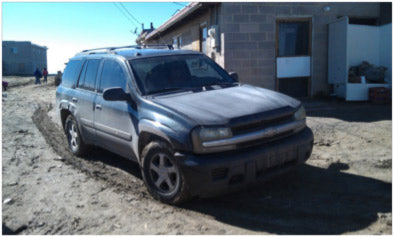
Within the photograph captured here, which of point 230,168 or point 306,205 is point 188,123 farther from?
point 306,205

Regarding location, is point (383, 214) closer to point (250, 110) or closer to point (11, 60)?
point (250, 110)

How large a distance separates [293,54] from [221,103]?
760 cm

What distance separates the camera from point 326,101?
10703 mm

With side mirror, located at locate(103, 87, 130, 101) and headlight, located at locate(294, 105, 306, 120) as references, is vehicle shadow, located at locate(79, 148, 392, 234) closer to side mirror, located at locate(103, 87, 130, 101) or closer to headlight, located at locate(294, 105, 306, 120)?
headlight, located at locate(294, 105, 306, 120)

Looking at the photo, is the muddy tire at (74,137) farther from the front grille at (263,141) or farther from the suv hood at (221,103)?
the front grille at (263,141)

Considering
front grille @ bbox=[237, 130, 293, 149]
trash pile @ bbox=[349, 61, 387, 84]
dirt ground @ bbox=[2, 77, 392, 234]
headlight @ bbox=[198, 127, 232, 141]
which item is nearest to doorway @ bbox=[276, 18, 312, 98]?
trash pile @ bbox=[349, 61, 387, 84]

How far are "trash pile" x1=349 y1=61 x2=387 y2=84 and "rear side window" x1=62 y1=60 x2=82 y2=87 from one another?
7991 millimetres

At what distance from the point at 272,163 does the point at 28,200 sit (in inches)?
114

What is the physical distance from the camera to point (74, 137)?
6.10 meters

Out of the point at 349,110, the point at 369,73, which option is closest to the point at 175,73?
the point at 349,110

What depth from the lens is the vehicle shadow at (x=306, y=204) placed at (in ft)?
11.0

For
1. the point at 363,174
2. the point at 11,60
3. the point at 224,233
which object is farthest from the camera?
the point at 11,60

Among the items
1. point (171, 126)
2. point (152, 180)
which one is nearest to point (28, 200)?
point (152, 180)

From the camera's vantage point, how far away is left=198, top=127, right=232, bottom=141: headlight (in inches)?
137
